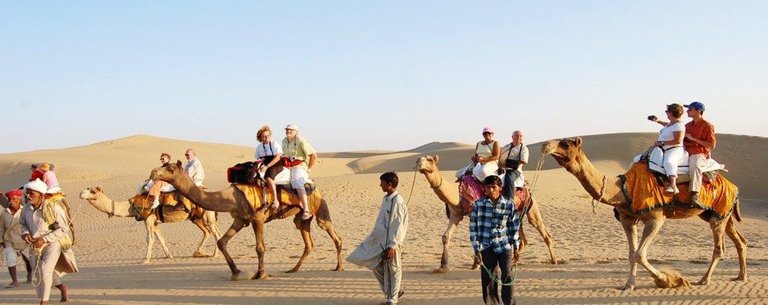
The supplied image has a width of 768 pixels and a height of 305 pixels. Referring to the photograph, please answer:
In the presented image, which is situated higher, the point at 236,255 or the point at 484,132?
the point at 484,132

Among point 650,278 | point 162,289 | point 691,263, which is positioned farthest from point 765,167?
point 162,289

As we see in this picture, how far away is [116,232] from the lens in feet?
70.5

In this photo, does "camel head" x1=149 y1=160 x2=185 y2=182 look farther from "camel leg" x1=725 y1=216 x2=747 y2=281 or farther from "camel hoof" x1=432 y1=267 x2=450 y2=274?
"camel leg" x1=725 y1=216 x2=747 y2=281

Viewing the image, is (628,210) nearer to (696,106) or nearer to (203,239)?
(696,106)

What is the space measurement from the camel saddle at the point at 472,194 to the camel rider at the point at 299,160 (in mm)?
2693

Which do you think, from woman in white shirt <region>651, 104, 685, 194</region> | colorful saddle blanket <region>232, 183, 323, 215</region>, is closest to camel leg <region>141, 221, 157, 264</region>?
colorful saddle blanket <region>232, 183, 323, 215</region>

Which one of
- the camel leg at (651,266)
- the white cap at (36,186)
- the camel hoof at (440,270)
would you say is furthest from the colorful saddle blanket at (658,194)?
the white cap at (36,186)

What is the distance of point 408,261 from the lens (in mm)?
13609

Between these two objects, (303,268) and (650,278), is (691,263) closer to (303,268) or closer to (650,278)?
(650,278)

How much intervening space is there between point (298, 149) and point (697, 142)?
6.43 m

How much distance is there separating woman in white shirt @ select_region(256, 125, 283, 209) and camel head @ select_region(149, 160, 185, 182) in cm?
141

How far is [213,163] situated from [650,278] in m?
A: 43.5

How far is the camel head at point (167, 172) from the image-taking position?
1055 centimetres

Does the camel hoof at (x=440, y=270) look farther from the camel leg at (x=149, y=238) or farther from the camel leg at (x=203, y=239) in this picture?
the camel leg at (x=149, y=238)
